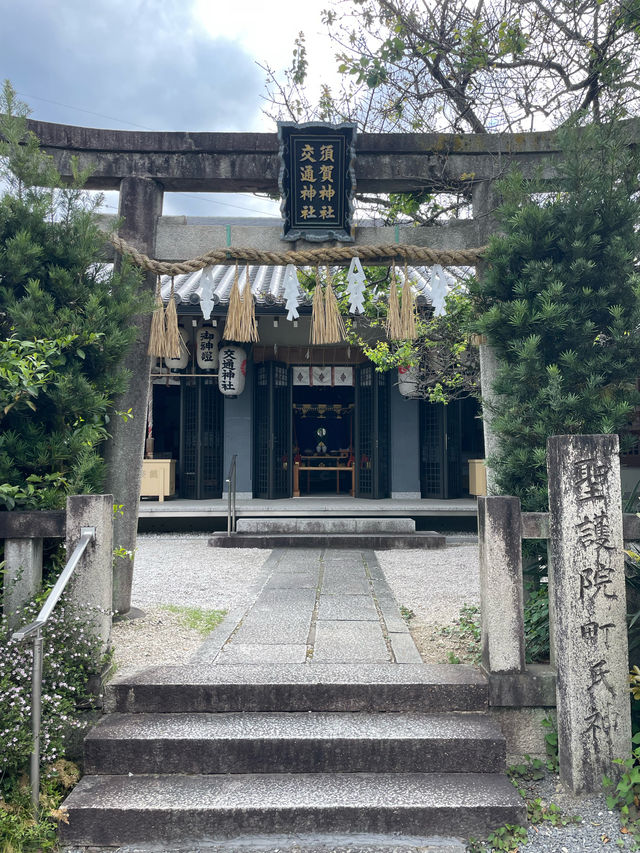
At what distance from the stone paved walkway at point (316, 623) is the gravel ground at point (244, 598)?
0.19 m

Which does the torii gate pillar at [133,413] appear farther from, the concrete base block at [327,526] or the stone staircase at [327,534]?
the concrete base block at [327,526]

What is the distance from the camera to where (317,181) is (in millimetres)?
4676

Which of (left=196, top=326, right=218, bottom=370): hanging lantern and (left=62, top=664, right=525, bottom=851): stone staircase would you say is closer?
(left=62, top=664, right=525, bottom=851): stone staircase

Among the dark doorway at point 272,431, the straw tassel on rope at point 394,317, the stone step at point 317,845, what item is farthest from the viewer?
the dark doorway at point 272,431

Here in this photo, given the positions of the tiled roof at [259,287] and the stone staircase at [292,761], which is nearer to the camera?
the stone staircase at [292,761]

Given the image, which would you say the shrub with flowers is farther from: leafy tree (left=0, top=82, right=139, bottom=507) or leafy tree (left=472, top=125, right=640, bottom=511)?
leafy tree (left=472, top=125, right=640, bottom=511)

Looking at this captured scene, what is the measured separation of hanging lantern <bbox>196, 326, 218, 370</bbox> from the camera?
1117 cm

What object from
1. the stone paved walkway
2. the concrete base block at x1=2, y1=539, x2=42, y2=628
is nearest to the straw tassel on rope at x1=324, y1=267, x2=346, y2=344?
the stone paved walkway

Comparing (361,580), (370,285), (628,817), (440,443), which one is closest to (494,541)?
(628,817)

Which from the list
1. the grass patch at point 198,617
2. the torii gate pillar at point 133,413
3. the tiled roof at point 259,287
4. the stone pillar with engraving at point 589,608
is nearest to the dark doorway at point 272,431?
the tiled roof at point 259,287

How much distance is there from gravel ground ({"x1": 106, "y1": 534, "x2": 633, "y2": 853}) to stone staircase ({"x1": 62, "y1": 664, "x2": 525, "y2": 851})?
0.30m

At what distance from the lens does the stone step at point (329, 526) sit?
30.2 feet

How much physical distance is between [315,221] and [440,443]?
7.94 metres

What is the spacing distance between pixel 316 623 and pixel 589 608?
7.65 ft
